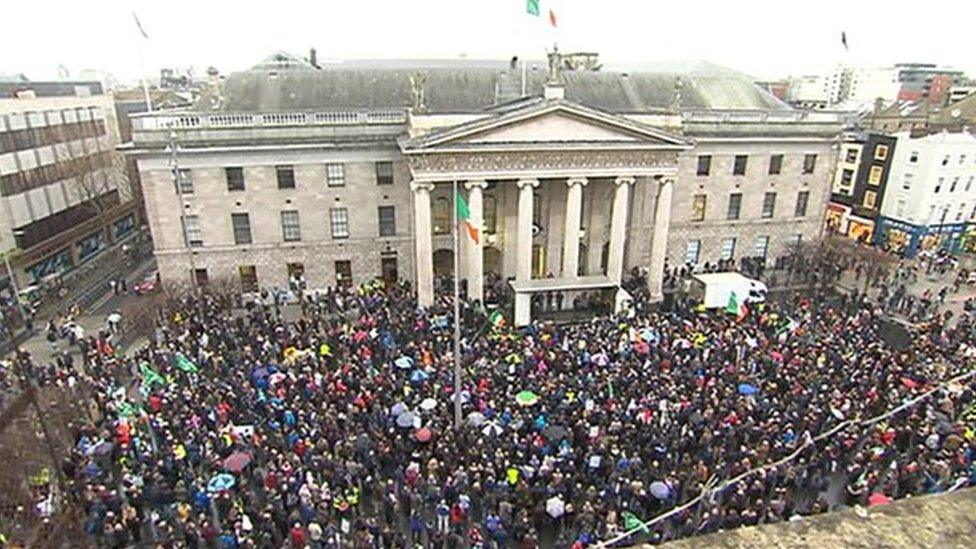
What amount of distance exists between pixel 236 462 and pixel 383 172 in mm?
22536

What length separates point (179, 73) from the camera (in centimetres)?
11825

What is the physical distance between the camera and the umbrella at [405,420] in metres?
20.0

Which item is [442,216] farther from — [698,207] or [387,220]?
[698,207]

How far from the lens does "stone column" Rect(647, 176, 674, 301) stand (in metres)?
36.4

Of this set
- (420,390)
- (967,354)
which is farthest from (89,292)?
(967,354)

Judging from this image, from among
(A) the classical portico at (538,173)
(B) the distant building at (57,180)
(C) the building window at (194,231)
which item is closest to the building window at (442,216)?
(A) the classical portico at (538,173)

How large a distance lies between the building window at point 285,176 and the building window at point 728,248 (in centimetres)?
2929

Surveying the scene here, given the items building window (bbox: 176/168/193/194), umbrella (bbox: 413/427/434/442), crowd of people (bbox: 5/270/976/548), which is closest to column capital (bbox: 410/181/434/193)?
crowd of people (bbox: 5/270/976/548)

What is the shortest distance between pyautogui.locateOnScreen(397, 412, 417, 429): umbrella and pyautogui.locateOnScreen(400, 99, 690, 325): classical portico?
1426 centimetres

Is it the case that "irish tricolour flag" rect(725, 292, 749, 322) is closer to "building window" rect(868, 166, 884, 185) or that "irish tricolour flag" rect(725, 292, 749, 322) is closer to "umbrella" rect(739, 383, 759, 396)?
"umbrella" rect(739, 383, 759, 396)

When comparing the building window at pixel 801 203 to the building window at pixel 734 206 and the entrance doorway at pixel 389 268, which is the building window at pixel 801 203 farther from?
the entrance doorway at pixel 389 268

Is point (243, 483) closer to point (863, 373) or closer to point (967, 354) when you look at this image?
point (863, 373)

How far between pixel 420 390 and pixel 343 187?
17872mm

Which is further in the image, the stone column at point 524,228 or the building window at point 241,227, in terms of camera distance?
the building window at point 241,227
